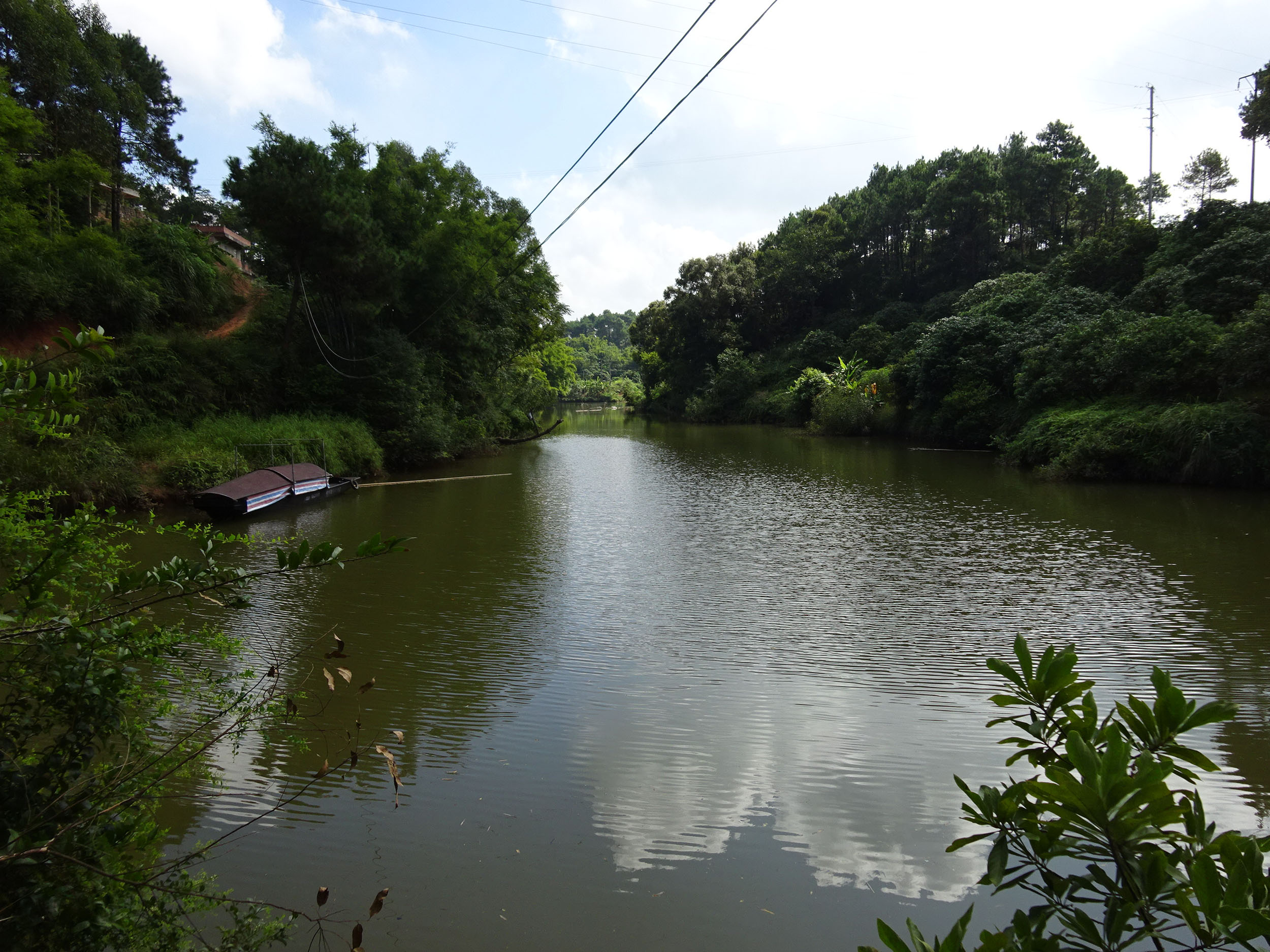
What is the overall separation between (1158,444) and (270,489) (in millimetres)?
18102

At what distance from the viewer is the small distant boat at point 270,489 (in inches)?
493

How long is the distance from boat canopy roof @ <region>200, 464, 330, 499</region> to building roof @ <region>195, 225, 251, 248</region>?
22.4 m

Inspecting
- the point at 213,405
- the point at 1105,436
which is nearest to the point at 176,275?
the point at 213,405

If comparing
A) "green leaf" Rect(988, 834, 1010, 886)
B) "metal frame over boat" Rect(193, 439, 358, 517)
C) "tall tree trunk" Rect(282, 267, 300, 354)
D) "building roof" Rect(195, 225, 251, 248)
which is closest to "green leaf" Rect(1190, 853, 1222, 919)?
"green leaf" Rect(988, 834, 1010, 886)

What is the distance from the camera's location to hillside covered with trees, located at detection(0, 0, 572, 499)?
15.4 m

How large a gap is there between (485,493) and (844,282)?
117 ft

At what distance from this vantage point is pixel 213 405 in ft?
55.6

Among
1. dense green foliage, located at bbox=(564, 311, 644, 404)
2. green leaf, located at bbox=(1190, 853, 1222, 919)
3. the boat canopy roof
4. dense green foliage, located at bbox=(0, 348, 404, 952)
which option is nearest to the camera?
green leaf, located at bbox=(1190, 853, 1222, 919)

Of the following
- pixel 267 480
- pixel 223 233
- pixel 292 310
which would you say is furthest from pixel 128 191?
pixel 267 480

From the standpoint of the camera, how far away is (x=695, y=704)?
19.1 feet

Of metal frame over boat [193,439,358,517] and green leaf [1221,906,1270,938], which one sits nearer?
green leaf [1221,906,1270,938]

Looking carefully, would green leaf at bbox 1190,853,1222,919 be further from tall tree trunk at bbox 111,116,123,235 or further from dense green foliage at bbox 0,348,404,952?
tall tree trunk at bbox 111,116,123,235

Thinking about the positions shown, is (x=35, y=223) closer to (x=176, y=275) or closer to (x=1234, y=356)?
(x=176, y=275)

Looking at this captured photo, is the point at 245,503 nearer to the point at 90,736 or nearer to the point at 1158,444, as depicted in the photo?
the point at 90,736
